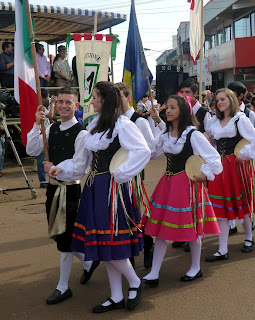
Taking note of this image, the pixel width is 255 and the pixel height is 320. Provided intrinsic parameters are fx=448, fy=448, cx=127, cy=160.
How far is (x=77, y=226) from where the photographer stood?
363 centimetres

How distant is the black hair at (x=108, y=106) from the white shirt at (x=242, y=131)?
1.69 m

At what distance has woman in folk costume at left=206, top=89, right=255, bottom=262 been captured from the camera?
470 centimetres

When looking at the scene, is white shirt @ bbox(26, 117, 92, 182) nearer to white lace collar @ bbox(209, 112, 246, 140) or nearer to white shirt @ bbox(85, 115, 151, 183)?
white shirt @ bbox(85, 115, 151, 183)

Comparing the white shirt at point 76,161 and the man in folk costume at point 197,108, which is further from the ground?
the man in folk costume at point 197,108

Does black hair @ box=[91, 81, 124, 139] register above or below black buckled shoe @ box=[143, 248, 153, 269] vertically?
above

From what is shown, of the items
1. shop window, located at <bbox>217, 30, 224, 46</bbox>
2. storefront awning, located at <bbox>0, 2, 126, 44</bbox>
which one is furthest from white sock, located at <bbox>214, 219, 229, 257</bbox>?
shop window, located at <bbox>217, 30, 224, 46</bbox>

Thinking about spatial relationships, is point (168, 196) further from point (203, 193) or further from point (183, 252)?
point (183, 252)

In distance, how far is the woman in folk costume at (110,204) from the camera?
343cm


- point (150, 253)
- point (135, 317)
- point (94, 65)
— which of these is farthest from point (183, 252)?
point (94, 65)

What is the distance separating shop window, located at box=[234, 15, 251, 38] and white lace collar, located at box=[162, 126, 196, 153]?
2574 cm

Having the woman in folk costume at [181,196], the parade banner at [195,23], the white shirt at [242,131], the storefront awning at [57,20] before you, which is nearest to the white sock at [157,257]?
the woman in folk costume at [181,196]

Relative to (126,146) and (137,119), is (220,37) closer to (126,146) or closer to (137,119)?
(137,119)

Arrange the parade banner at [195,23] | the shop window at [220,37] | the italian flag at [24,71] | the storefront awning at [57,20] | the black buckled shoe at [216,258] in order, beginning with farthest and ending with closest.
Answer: the shop window at [220,37], the storefront awning at [57,20], the parade banner at [195,23], the black buckled shoe at [216,258], the italian flag at [24,71]

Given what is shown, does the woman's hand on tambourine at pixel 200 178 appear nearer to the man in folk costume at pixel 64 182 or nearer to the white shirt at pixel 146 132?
the white shirt at pixel 146 132
